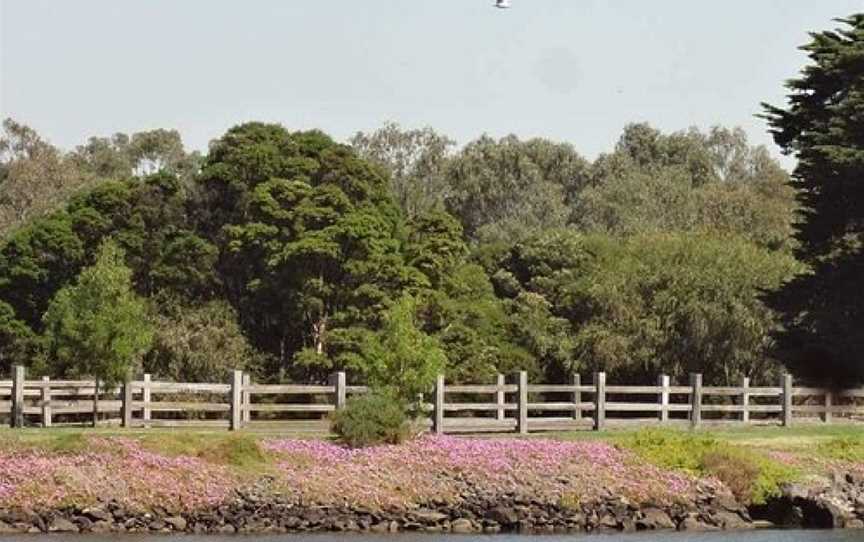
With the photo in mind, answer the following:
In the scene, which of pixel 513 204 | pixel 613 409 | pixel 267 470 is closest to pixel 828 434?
pixel 613 409

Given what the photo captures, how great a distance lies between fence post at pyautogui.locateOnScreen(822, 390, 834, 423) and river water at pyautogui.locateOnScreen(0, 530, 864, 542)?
12742 mm

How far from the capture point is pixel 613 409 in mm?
44688

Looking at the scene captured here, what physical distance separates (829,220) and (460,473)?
19491 millimetres

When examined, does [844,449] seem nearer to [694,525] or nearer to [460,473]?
[694,525]

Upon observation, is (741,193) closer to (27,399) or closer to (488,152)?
(488,152)

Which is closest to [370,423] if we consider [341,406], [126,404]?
[341,406]

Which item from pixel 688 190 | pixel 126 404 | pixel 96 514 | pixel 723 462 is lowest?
pixel 96 514

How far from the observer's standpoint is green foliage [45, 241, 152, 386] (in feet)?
136

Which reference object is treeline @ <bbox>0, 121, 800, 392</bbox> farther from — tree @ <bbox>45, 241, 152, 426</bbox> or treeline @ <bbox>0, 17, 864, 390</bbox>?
tree @ <bbox>45, 241, 152, 426</bbox>

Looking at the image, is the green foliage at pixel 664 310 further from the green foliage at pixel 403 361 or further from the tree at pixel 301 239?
the green foliage at pixel 403 361

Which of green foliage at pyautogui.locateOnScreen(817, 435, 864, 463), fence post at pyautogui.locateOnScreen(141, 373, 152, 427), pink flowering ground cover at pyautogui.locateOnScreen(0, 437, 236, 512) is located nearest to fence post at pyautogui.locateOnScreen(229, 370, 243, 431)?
fence post at pyautogui.locateOnScreen(141, 373, 152, 427)

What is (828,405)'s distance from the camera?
48938 mm

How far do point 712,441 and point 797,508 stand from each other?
2.44 meters

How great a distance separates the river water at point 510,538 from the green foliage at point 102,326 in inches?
367
